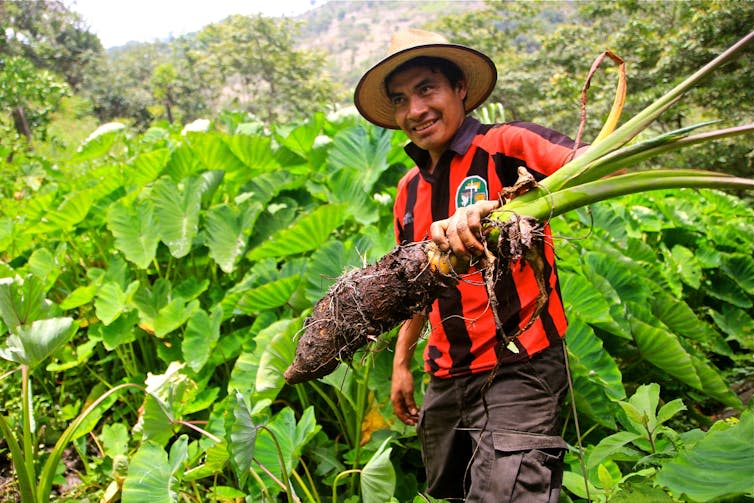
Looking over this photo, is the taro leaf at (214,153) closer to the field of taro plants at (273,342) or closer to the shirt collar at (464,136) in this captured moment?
the field of taro plants at (273,342)

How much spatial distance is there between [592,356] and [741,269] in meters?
1.88

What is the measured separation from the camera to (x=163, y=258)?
3.13m

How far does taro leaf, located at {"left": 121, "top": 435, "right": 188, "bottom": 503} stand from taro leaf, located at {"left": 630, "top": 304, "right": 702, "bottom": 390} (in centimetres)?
174

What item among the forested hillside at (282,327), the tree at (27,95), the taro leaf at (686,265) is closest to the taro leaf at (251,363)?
the forested hillside at (282,327)

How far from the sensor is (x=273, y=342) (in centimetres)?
194

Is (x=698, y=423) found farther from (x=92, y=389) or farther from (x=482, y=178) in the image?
(x=92, y=389)

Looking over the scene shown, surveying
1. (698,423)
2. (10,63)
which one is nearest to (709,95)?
(698,423)

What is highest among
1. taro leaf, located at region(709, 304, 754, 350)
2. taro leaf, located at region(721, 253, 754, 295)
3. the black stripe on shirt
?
the black stripe on shirt

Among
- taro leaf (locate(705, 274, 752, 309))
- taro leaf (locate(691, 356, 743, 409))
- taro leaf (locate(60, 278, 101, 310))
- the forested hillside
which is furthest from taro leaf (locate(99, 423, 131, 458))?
taro leaf (locate(705, 274, 752, 309))

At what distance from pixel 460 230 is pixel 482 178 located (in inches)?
15.3

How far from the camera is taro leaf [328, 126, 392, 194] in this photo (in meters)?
3.18

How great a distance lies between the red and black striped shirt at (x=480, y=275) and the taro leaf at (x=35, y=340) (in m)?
1.26

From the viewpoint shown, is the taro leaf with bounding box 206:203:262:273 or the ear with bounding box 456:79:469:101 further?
the taro leaf with bounding box 206:203:262:273

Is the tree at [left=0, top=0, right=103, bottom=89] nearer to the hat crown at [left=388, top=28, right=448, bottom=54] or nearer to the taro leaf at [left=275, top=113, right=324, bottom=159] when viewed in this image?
the taro leaf at [left=275, top=113, right=324, bottom=159]
